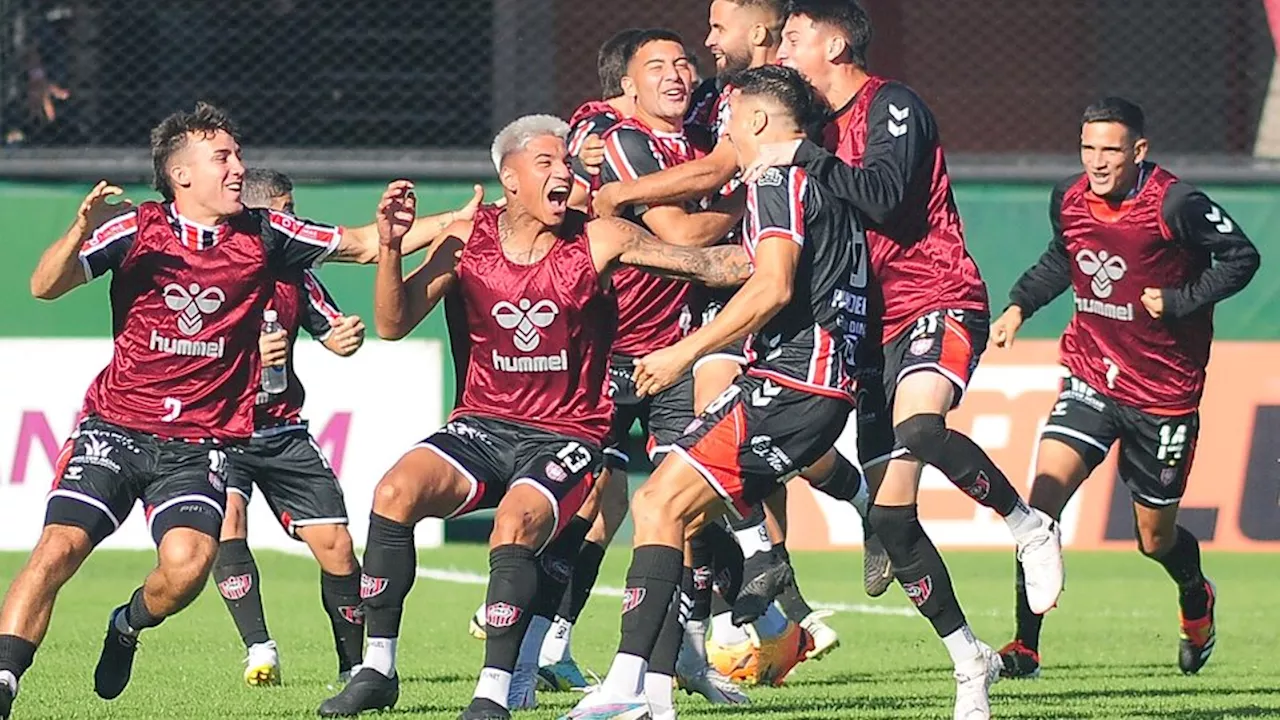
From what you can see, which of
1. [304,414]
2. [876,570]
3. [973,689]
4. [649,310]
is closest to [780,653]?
[876,570]

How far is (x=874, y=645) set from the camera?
389 inches

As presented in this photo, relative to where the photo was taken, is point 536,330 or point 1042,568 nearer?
point 536,330

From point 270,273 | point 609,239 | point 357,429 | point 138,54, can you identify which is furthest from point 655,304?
point 138,54

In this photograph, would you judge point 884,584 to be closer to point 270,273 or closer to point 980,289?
point 980,289

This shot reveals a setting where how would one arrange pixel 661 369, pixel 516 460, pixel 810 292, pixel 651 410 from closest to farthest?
pixel 661 369 < pixel 810 292 < pixel 516 460 < pixel 651 410

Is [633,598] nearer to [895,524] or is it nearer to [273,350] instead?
[895,524]

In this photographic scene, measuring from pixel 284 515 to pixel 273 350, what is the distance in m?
0.66

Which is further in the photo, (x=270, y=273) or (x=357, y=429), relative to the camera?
(x=357, y=429)

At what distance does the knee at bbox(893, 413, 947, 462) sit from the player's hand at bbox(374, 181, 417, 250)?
1782 millimetres

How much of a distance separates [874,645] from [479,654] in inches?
70.8

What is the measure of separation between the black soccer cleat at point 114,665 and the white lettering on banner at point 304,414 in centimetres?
526

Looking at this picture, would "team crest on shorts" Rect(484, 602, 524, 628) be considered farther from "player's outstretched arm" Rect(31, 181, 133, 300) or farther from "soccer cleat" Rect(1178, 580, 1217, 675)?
"soccer cleat" Rect(1178, 580, 1217, 675)

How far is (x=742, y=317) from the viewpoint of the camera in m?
6.64

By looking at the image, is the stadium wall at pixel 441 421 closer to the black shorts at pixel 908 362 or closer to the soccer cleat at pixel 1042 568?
the black shorts at pixel 908 362
